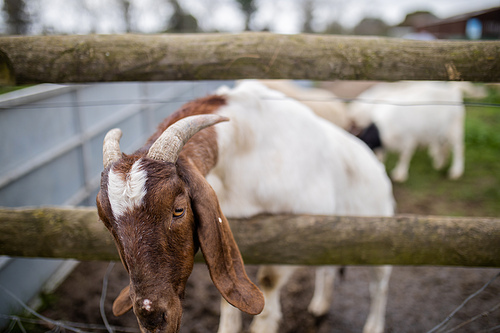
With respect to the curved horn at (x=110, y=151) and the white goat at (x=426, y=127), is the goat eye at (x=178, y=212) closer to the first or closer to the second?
the curved horn at (x=110, y=151)

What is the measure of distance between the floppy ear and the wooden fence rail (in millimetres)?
460

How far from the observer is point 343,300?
391cm

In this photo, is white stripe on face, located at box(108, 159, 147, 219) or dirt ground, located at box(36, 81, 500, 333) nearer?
white stripe on face, located at box(108, 159, 147, 219)

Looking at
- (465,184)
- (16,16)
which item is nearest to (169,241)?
(465,184)

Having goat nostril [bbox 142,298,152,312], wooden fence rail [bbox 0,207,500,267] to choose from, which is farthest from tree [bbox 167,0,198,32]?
goat nostril [bbox 142,298,152,312]

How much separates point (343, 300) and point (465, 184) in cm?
423

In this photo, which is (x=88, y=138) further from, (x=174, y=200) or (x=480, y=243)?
(x=480, y=243)

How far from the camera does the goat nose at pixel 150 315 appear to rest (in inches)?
50.7

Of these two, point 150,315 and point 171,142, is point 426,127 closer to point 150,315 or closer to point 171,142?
point 171,142

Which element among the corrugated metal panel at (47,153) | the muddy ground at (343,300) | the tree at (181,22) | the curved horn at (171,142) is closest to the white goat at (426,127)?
the muddy ground at (343,300)

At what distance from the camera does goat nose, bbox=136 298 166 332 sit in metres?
1.29

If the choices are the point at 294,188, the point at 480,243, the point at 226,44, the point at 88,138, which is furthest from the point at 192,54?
the point at 88,138

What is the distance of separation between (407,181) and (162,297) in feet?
21.8

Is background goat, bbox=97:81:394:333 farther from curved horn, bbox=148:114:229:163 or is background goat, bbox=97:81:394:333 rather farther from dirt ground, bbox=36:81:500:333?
dirt ground, bbox=36:81:500:333
